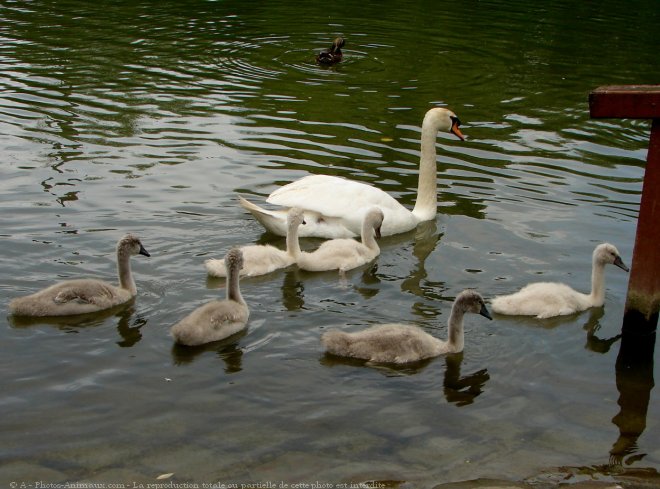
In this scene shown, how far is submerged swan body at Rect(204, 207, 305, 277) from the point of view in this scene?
9094 millimetres

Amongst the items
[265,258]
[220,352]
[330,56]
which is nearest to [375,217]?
[265,258]

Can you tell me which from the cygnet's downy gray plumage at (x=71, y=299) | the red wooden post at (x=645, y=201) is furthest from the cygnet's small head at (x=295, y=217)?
the red wooden post at (x=645, y=201)

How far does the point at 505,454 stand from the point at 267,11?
19.5m

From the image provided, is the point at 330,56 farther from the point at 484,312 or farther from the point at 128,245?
the point at 484,312

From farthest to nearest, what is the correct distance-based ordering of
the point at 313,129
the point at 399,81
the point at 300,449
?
the point at 399,81 → the point at 313,129 → the point at 300,449

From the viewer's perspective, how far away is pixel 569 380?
24.6 feet

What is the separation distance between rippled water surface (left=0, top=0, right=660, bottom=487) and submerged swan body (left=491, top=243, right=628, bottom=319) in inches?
4.0

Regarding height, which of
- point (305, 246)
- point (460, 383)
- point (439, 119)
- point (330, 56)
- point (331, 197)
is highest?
point (330, 56)

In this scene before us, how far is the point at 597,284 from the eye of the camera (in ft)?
28.8

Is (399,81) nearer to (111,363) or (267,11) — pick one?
(267,11)

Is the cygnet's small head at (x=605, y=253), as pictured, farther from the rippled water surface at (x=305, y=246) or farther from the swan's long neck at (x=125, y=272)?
the swan's long neck at (x=125, y=272)

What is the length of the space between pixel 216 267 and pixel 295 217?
1073 mm

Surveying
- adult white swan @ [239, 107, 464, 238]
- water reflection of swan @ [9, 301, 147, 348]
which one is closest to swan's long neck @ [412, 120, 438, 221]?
adult white swan @ [239, 107, 464, 238]

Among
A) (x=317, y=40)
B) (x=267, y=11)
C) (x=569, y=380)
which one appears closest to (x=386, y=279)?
(x=569, y=380)
